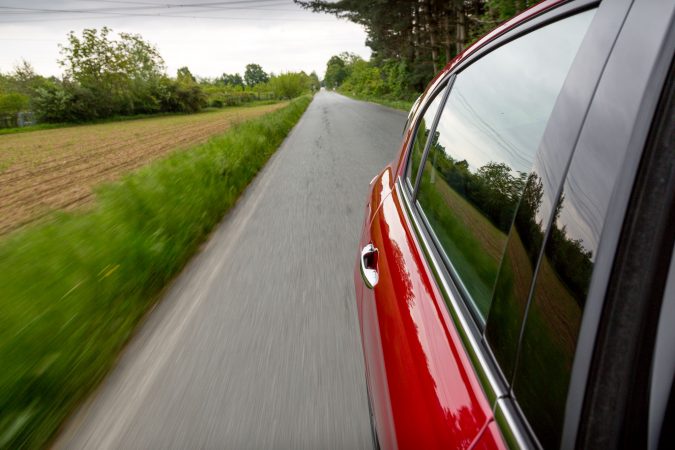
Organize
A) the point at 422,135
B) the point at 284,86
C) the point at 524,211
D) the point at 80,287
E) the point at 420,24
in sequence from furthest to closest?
the point at 284,86
the point at 420,24
the point at 80,287
the point at 422,135
the point at 524,211

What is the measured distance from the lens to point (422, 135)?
80.7 inches

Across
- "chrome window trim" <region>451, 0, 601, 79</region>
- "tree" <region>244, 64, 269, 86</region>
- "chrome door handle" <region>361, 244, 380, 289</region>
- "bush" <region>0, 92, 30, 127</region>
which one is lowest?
"tree" <region>244, 64, 269, 86</region>

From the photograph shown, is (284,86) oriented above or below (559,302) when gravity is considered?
below

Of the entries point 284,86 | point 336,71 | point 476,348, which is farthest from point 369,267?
point 336,71

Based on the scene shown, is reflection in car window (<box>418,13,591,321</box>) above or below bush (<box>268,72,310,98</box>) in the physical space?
above

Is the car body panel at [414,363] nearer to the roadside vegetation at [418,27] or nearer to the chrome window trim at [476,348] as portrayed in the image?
the chrome window trim at [476,348]

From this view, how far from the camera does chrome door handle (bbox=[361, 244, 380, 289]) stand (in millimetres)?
1631

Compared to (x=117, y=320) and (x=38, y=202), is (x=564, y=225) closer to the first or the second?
(x=117, y=320)

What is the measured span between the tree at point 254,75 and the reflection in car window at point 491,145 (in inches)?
7305

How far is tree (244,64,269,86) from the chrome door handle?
185m

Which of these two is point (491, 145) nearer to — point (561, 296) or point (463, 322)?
point (463, 322)

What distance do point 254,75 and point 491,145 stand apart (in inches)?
7436

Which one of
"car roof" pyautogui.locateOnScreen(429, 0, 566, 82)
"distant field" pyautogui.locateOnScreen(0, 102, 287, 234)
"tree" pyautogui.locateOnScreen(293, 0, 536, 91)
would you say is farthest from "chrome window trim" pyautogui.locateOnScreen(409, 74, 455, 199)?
"tree" pyautogui.locateOnScreen(293, 0, 536, 91)

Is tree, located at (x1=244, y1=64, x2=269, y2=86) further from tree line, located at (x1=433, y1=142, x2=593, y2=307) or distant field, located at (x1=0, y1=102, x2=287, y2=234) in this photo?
tree line, located at (x1=433, y1=142, x2=593, y2=307)
